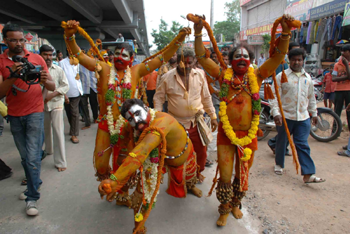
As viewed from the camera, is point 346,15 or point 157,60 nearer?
point 157,60

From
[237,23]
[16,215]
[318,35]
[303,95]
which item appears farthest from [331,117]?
[237,23]

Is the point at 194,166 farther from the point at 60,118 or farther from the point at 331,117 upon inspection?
the point at 331,117

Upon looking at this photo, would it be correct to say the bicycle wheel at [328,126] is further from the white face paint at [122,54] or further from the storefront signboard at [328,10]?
the storefront signboard at [328,10]

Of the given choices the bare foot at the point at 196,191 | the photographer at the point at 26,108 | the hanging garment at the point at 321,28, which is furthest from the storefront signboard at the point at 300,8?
the photographer at the point at 26,108

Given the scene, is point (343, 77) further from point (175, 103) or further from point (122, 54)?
point (122, 54)

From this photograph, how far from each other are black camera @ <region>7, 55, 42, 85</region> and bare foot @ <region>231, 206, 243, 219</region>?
282cm

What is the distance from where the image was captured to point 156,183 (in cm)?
248

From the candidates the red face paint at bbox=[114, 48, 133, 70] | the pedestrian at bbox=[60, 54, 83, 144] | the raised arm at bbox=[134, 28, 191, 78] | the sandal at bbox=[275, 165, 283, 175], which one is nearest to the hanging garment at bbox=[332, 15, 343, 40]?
the sandal at bbox=[275, 165, 283, 175]

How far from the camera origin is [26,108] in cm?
288

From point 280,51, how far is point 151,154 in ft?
5.96

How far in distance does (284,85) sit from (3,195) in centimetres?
448

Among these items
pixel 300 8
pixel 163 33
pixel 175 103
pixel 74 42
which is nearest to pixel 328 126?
pixel 175 103

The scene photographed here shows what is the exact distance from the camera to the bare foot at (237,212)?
9.69 ft

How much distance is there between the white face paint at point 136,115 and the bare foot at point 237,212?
1663mm
